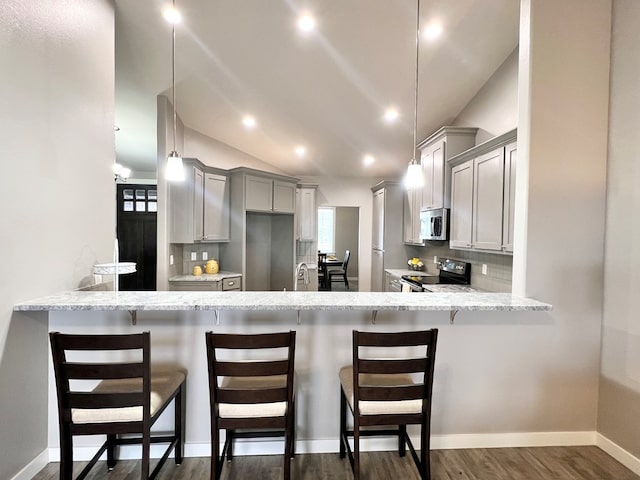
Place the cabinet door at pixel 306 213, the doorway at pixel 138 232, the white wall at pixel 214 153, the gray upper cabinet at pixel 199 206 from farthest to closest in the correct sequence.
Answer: the cabinet door at pixel 306 213 → the white wall at pixel 214 153 → the doorway at pixel 138 232 → the gray upper cabinet at pixel 199 206

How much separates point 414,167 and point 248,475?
226 centimetres

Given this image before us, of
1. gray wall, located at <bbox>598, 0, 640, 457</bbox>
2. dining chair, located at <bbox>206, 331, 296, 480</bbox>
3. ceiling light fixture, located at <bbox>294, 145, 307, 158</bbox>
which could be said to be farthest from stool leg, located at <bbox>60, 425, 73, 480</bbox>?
ceiling light fixture, located at <bbox>294, 145, 307, 158</bbox>

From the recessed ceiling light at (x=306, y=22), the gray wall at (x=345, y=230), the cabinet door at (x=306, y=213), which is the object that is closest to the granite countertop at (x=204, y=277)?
the cabinet door at (x=306, y=213)

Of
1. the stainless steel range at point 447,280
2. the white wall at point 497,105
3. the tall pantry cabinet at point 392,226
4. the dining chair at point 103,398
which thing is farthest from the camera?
the tall pantry cabinet at point 392,226

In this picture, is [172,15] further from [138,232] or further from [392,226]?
[392,226]

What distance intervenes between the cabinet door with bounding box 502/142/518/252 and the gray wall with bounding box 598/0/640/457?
26.7 inches

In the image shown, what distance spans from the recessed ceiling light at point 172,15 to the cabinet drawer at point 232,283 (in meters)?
2.92

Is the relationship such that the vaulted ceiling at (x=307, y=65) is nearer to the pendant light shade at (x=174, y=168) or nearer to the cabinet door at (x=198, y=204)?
the cabinet door at (x=198, y=204)

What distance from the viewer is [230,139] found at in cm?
534

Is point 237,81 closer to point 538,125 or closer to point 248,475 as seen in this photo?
point 538,125

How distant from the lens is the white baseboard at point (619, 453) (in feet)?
6.56

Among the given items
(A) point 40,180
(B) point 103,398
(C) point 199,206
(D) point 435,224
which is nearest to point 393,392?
(B) point 103,398

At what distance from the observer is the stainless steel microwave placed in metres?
3.99

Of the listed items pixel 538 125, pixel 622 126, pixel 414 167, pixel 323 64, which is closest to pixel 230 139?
pixel 323 64
